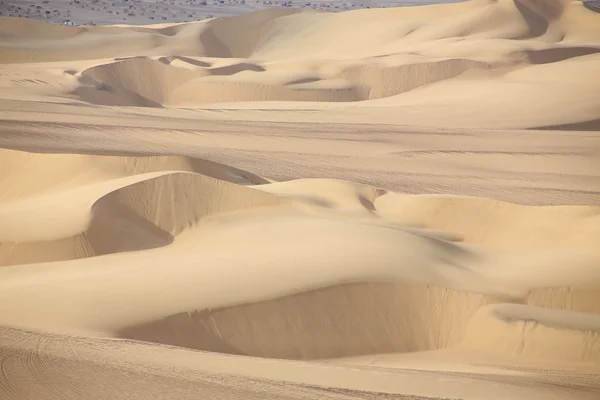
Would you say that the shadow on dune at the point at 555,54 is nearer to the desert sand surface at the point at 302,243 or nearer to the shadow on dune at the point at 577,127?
the desert sand surface at the point at 302,243

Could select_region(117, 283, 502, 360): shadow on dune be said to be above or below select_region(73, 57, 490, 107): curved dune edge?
above

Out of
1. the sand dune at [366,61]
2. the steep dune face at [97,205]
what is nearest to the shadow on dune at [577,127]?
the sand dune at [366,61]

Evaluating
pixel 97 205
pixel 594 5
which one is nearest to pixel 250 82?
pixel 97 205

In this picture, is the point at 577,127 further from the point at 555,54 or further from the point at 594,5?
the point at 594,5

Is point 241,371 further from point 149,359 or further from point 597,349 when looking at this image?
point 597,349

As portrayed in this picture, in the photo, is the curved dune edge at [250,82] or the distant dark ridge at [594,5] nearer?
the curved dune edge at [250,82]

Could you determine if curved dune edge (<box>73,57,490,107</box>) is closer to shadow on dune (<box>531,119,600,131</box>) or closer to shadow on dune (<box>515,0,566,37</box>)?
shadow on dune (<box>531,119,600,131</box>)

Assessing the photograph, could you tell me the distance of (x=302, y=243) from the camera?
34.3 ft

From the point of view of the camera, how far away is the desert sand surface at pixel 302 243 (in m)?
6.06

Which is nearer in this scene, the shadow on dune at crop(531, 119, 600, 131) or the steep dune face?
the steep dune face

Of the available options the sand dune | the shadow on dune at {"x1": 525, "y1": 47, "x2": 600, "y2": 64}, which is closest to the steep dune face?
the sand dune

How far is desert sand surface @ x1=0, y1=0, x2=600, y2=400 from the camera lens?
6062 millimetres

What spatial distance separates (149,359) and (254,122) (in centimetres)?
1712

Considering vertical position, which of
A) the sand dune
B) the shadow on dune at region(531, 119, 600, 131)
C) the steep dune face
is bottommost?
the shadow on dune at region(531, 119, 600, 131)
